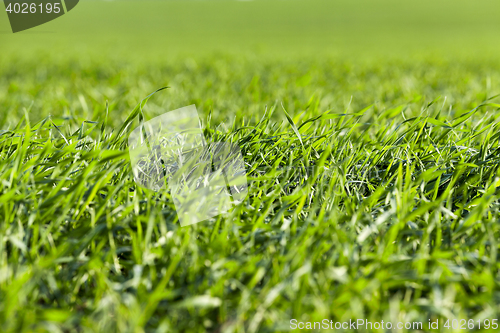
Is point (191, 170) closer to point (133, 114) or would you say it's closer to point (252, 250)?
point (133, 114)

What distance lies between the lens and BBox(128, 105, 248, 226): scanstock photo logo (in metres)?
1.37

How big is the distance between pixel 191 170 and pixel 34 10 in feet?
8.97

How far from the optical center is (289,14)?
29.7 meters

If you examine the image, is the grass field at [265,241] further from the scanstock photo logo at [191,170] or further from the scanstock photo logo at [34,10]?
the scanstock photo logo at [34,10]

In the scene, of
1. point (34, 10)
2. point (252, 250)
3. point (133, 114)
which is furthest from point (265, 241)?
point (34, 10)

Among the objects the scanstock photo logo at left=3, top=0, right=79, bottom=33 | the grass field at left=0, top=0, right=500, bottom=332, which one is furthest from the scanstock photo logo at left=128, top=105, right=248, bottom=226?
the scanstock photo logo at left=3, top=0, right=79, bottom=33

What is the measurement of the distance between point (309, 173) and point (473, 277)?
72cm

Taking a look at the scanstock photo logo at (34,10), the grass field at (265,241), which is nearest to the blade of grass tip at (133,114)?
the grass field at (265,241)

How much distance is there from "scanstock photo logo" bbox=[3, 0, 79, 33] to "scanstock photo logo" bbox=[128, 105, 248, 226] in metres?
1.99

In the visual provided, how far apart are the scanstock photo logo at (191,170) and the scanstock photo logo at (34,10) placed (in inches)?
78.4

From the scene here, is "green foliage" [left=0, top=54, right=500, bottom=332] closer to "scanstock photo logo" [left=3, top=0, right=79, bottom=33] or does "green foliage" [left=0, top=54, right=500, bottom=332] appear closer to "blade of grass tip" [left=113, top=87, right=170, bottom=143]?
"blade of grass tip" [left=113, top=87, right=170, bottom=143]

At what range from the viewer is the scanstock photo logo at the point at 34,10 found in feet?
10.4

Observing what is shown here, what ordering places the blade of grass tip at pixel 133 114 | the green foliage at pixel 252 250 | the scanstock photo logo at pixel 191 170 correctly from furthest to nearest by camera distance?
the blade of grass tip at pixel 133 114
the scanstock photo logo at pixel 191 170
the green foliage at pixel 252 250

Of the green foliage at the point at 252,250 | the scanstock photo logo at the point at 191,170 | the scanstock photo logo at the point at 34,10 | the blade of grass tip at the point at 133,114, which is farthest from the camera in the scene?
the scanstock photo logo at the point at 34,10
